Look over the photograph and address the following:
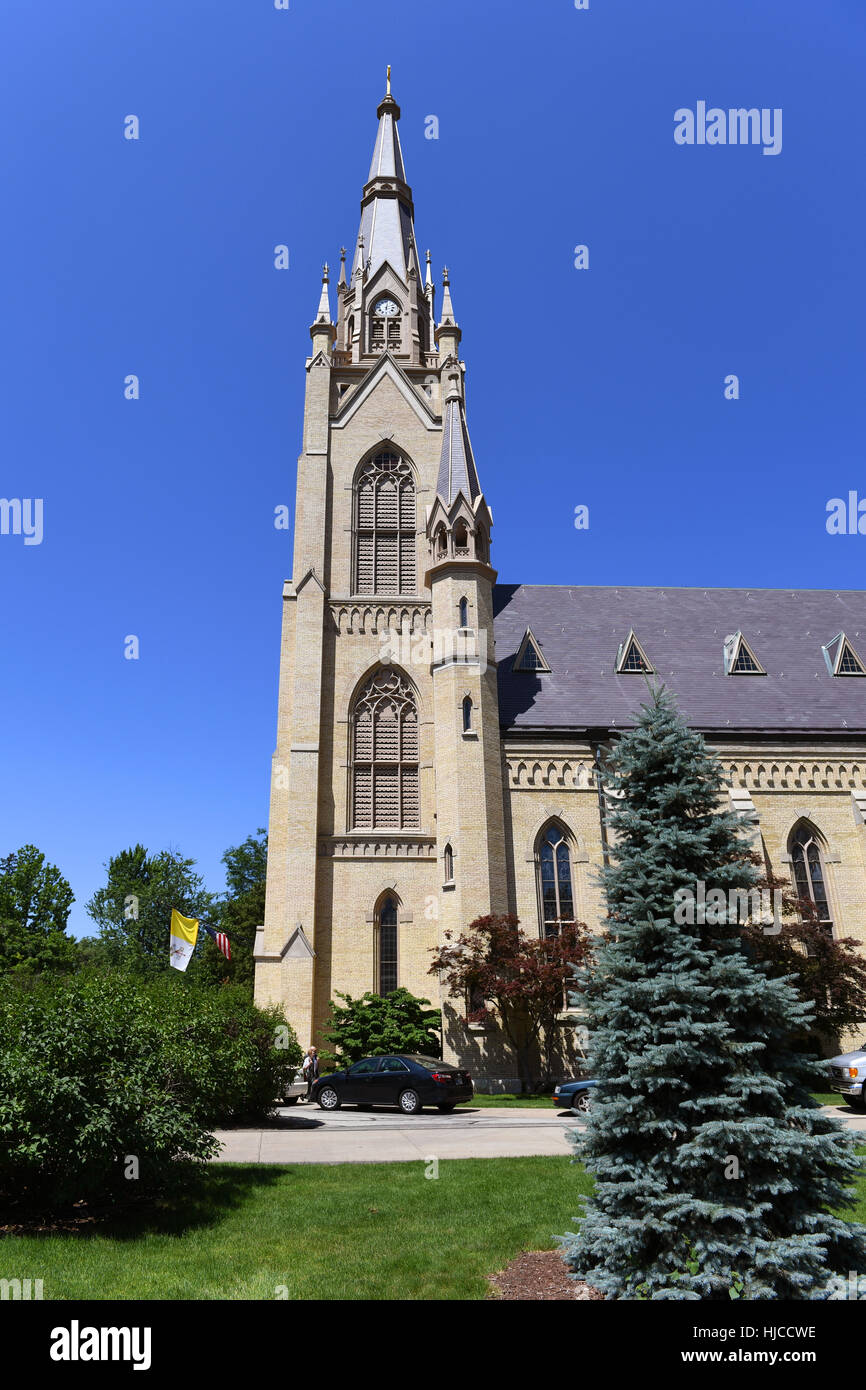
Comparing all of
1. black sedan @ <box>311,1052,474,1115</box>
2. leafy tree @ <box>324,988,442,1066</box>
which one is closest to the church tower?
leafy tree @ <box>324,988,442,1066</box>

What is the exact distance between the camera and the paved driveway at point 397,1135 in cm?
1265

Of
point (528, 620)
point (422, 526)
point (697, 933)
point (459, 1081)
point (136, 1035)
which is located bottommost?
point (459, 1081)

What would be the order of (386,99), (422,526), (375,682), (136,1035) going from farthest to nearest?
(386,99)
(422,526)
(375,682)
(136,1035)

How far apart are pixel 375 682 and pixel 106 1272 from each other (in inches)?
887

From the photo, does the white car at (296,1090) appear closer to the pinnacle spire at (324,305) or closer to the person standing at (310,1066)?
the person standing at (310,1066)

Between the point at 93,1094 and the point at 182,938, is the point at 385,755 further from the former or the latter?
the point at 93,1094

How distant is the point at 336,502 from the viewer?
100 feet

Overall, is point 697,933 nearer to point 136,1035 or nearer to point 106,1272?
point 106,1272

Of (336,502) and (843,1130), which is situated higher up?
(336,502)

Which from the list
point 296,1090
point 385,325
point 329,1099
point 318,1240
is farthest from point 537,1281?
point 385,325

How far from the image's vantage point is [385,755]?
27969 millimetres

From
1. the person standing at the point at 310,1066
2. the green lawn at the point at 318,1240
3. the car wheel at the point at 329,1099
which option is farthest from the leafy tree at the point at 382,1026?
the green lawn at the point at 318,1240

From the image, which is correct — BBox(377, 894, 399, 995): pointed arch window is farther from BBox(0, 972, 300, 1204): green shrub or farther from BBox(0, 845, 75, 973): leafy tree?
BBox(0, 845, 75, 973): leafy tree
